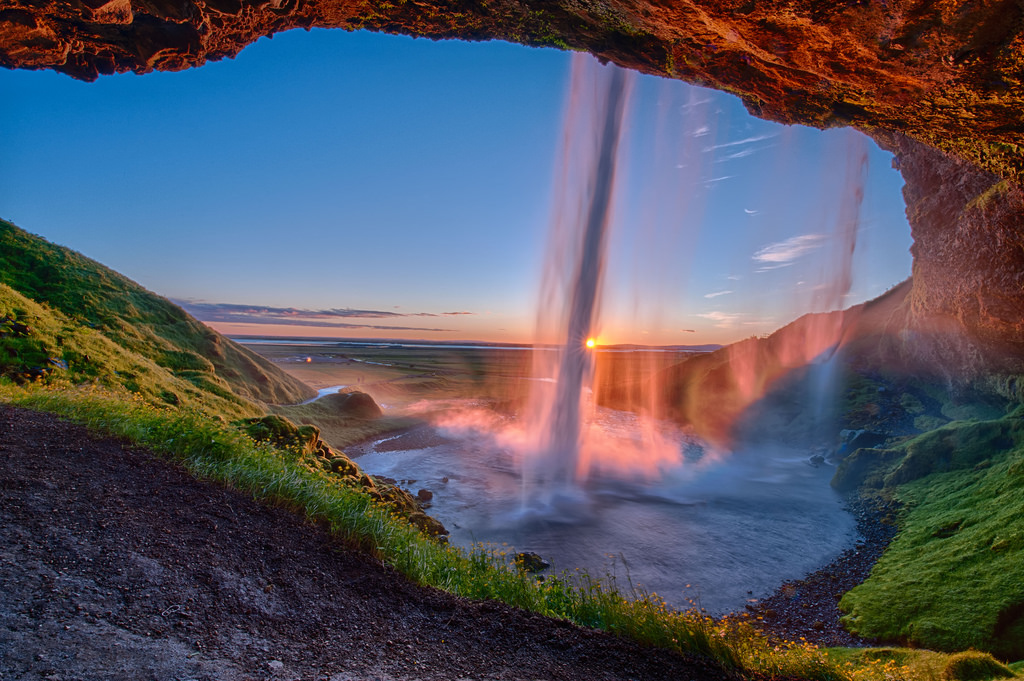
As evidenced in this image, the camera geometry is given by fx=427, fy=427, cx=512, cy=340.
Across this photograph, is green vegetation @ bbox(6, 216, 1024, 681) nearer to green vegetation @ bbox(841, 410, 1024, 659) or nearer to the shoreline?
green vegetation @ bbox(841, 410, 1024, 659)

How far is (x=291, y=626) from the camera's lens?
4.75m

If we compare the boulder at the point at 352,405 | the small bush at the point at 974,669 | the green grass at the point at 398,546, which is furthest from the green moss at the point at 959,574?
the boulder at the point at 352,405

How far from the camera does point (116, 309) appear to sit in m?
21.4

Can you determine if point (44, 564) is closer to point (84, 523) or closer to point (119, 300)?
point (84, 523)

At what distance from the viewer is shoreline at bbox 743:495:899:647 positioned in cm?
1098

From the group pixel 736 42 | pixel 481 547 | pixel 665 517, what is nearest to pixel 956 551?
pixel 665 517

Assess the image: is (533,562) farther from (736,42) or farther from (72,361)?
(72,361)

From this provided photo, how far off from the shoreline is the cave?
11263 millimetres

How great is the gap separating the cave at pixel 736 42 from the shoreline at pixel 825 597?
37.0ft

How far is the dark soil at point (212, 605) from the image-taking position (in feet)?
12.4

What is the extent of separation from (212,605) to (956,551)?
1748 centimetres

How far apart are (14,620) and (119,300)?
24.9m

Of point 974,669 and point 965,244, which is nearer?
point 974,669

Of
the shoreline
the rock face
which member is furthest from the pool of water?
the rock face
